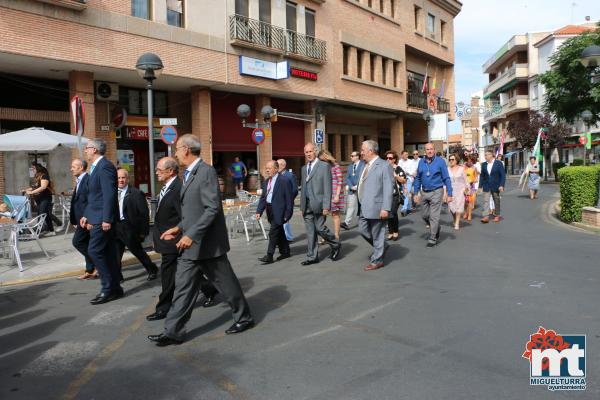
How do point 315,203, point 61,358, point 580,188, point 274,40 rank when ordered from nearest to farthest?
1. point 61,358
2. point 315,203
3. point 580,188
4. point 274,40

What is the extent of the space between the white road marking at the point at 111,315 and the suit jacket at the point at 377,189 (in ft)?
11.2

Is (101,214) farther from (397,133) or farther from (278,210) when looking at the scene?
(397,133)

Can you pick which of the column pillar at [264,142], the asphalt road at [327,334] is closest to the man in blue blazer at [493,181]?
the asphalt road at [327,334]

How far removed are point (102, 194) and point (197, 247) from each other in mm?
2170

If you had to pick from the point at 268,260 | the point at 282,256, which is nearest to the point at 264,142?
the point at 282,256

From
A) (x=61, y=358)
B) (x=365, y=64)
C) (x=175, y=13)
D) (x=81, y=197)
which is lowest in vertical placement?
(x=61, y=358)

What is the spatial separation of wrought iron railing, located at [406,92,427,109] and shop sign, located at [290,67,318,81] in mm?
10303

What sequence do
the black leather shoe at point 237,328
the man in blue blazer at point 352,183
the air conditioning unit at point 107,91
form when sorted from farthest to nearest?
the air conditioning unit at point 107,91
the man in blue blazer at point 352,183
the black leather shoe at point 237,328

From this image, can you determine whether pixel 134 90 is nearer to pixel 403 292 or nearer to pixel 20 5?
pixel 20 5

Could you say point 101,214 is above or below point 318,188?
below

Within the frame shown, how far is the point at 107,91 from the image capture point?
17906 millimetres

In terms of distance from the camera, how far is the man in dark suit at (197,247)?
Result: 181 inches

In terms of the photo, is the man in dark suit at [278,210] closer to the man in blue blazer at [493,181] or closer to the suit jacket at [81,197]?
the suit jacket at [81,197]

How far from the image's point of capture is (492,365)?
387 centimetres
